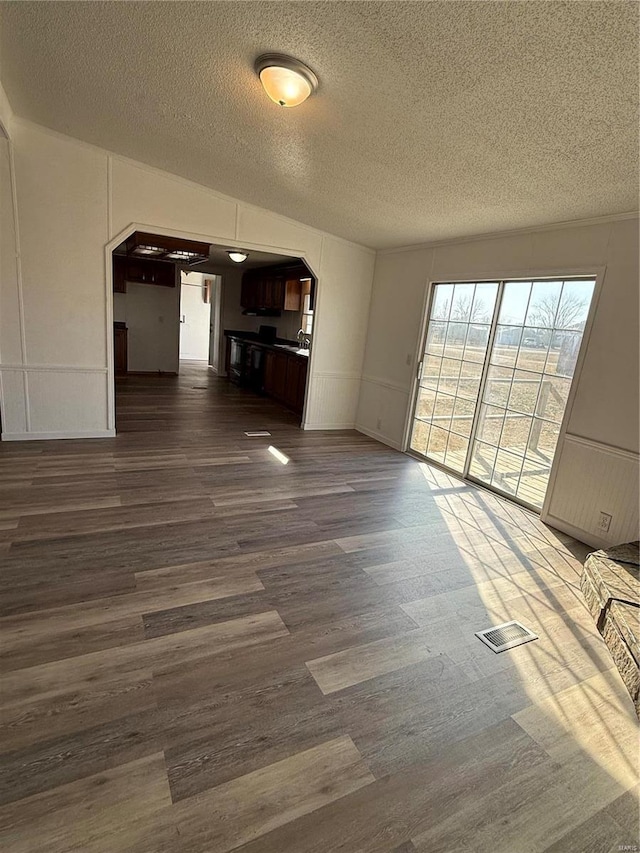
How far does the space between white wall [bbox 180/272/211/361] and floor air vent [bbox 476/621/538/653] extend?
12.4 metres

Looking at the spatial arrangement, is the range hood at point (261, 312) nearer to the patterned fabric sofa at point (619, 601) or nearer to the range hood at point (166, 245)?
the range hood at point (166, 245)

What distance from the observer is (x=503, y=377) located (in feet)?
13.9

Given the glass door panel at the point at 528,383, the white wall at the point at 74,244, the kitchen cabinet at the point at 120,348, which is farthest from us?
the kitchen cabinet at the point at 120,348

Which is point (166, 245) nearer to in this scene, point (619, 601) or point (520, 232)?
point (520, 232)

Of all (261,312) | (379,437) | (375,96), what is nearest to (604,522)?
(379,437)

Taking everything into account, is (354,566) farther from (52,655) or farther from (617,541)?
(617,541)

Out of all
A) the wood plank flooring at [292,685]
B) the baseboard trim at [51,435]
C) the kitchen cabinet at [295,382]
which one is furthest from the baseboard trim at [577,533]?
the baseboard trim at [51,435]

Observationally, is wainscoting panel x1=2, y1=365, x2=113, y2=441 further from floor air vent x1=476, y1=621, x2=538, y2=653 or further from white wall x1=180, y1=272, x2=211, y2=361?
white wall x1=180, y1=272, x2=211, y2=361

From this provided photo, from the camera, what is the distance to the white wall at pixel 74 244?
4.09m

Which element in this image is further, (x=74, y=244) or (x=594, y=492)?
(x=74, y=244)

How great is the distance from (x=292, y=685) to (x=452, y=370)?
3.87 metres

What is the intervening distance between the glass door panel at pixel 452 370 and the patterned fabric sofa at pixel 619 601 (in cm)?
198

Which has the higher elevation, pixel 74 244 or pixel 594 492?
pixel 74 244

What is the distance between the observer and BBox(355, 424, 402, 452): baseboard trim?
5.69 m
